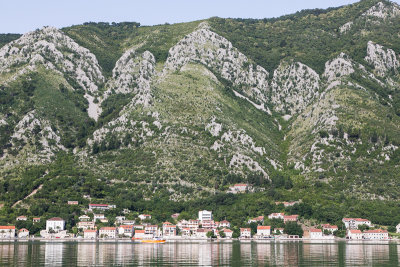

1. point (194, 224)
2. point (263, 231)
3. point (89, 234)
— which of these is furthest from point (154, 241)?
point (263, 231)

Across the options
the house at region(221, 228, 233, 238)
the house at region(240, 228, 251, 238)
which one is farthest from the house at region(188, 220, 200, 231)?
the house at region(240, 228, 251, 238)

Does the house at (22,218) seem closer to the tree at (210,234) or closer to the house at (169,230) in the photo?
the house at (169,230)

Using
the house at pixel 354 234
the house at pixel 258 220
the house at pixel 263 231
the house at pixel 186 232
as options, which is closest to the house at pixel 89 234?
the house at pixel 186 232

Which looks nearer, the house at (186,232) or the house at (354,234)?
the house at (354,234)

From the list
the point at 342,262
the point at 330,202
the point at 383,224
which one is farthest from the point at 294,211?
the point at 342,262

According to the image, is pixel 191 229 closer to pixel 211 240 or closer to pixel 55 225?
pixel 211 240

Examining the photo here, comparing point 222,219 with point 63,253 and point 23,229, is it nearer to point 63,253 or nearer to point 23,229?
point 23,229

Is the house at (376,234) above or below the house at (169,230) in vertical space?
below

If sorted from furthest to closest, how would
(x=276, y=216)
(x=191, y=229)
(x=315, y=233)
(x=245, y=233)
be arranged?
(x=276, y=216) < (x=191, y=229) < (x=245, y=233) < (x=315, y=233)
